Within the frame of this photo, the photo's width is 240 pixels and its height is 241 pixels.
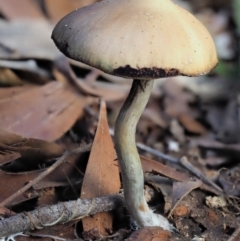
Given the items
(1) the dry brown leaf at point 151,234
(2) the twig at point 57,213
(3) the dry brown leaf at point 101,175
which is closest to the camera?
(2) the twig at point 57,213

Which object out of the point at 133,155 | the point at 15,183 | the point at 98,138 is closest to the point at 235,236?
the point at 133,155

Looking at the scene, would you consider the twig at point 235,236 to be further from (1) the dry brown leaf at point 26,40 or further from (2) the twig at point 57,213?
(1) the dry brown leaf at point 26,40

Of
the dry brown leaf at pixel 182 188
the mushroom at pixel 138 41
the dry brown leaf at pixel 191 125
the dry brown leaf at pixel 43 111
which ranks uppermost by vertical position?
the mushroom at pixel 138 41

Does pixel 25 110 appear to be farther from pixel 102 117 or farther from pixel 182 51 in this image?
pixel 182 51

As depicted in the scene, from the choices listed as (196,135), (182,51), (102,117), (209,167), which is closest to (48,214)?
(102,117)

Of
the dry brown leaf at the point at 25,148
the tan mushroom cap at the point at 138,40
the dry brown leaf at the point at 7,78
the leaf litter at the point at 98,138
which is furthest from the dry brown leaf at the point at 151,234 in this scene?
the dry brown leaf at the point at 7,78

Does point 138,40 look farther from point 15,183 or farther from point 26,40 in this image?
point 26,40

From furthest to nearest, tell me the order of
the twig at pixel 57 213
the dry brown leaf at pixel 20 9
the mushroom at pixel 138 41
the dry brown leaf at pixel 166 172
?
the dry brown leaf at pixel 20 9 → the dry brown leaf at pixel 166 172 → the twig at pixel 57 213 → the mushroom at pixel 138 41

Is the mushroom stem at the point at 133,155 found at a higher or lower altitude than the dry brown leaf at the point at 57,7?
lower
